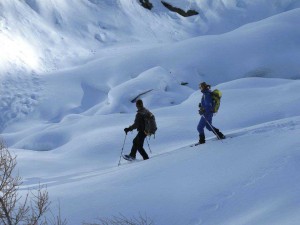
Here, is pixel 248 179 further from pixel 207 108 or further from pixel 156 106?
pixel 156 106

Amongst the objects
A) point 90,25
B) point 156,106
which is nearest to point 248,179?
point 156,106

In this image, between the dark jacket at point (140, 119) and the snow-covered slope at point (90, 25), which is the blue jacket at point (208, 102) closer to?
the dark jacket at point (140, 119)

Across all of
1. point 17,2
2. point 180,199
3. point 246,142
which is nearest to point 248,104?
point 246,142

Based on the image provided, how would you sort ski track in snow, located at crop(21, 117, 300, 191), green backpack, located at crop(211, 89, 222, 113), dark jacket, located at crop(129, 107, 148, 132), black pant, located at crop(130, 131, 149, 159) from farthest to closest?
1. black pant, located at crop(130, 131, 149, 159)
2. dark jacket, located at crop(129, 107, 148, 132)
3. green backpack, located at crop(211, 89, 222, 113)
4. ski track in snow, located at crop(21, 117, 300, 191)

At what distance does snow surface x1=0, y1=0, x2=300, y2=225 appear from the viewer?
6402 millimetres

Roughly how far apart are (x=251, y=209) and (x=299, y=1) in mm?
44522

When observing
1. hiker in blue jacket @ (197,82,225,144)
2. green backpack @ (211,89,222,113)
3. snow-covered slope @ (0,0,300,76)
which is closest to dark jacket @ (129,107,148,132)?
hiker in blue jacket @ (197,82,225,144)

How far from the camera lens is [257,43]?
30.3 metres

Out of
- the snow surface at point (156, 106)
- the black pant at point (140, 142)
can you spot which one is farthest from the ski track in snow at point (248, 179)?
the black pant at point (140, 142)

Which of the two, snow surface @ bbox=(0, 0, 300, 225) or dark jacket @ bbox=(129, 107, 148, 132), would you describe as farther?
dark jacket @ bbox=(129, 107, 148, 132)

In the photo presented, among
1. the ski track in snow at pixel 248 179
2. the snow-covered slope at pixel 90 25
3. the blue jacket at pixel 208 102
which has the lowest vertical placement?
the ski track in snow at pixel 248 179

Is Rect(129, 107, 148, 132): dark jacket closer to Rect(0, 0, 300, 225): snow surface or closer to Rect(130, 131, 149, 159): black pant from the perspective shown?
Rect(130, 131, 149, 159): black pant

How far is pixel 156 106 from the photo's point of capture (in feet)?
74.6

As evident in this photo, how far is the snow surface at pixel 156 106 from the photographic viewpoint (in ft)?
21.0
